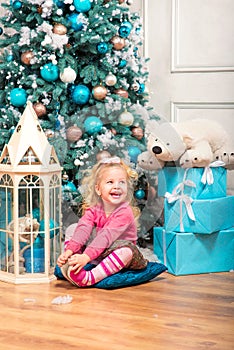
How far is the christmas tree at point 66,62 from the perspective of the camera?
10.7ft

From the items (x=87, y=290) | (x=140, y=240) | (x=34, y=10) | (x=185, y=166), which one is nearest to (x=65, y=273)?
(x=87, y=290)

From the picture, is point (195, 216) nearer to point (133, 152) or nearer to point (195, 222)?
point (195, 222)

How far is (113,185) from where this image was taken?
284 centimetres

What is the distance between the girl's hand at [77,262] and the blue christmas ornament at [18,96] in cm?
92

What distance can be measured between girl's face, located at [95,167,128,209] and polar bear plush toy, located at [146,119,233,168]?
0.22 metres

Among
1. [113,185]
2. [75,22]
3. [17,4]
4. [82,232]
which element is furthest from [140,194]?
[17,4]

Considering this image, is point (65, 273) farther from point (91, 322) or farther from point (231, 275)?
point (231, 275)

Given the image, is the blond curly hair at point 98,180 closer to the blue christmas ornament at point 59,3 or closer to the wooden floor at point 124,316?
the wooden floor at point 124,316

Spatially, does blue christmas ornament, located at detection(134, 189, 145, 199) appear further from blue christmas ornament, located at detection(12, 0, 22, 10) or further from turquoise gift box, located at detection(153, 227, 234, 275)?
blue christmas ornament, located at detection(12, 0, 22, 10)

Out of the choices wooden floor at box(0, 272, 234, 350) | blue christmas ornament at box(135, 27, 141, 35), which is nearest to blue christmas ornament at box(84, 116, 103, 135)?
wooden floor at box(0, 272, 234, 350)

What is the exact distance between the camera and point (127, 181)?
284 centimetres

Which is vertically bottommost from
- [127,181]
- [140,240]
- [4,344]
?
[4,344]

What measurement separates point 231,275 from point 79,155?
0.83m

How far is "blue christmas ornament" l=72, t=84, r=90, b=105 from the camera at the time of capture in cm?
329
